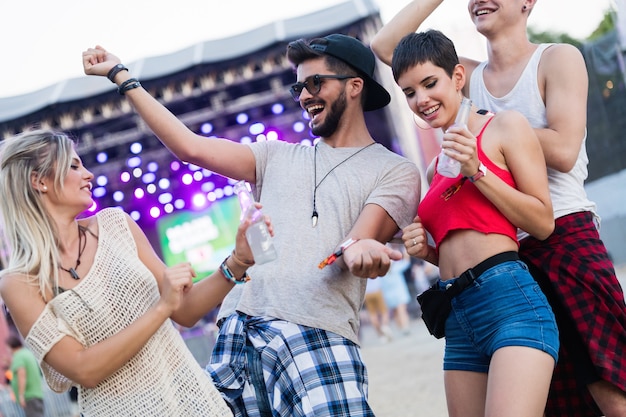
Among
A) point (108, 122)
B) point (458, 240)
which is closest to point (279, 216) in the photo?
point (458, 240)

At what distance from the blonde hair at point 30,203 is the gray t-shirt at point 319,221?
0.74 meters

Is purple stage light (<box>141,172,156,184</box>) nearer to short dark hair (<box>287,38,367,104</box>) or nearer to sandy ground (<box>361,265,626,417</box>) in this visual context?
sandy ground (<box>361,265,626,417</box>)

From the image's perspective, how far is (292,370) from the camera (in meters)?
2.60

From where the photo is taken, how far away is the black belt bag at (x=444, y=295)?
2439 millimetres

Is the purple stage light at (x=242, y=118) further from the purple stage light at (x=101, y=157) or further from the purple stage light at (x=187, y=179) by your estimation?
the purple stage light at (x=101, y=157)

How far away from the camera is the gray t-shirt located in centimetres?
269

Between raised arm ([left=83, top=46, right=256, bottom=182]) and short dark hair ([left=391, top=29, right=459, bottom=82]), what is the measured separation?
28.0 inches

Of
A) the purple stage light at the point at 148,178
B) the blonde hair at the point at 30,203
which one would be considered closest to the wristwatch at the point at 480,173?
the blonde hair at the point at 30,203

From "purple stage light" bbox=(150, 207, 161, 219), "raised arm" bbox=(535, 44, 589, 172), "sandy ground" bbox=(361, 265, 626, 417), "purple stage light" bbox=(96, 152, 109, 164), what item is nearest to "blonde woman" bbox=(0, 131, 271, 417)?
"raised arm" bbox=(535, 44, 589, 172)

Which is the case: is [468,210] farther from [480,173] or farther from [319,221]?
[319,221]

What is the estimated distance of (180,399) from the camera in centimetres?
237

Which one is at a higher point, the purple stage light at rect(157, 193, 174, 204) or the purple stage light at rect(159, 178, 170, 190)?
the purple stage light at rect(159, 178, 170, 190)

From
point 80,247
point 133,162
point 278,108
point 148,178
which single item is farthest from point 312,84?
point 133,162

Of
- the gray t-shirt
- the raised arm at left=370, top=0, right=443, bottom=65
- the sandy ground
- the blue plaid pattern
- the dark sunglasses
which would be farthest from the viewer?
the sandy ground
